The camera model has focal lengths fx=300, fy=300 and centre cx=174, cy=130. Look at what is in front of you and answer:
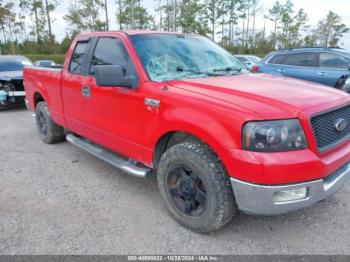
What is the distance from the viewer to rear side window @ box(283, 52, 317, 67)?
8123 millimetres

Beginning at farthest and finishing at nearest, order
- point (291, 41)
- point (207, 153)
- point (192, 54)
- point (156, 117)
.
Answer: point (291, 41) → point (192, 54) → point (156, 117) → point (207, 153)

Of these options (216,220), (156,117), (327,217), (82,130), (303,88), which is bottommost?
(327,217)

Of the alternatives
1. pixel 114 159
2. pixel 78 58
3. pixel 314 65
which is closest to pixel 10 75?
pixel 78 58

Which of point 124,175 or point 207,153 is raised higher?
point 207,153

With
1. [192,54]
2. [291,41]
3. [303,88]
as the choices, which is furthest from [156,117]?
[291,41]

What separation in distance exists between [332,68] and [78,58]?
21.4 ft

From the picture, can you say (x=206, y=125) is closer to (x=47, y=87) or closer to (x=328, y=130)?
(x=328, y=130)

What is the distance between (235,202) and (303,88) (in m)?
1.31

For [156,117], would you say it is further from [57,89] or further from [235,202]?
[57,89]

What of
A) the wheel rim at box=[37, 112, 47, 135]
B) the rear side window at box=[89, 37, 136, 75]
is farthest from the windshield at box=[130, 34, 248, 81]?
the wheel rim at box=[37, 112, 47, 135]

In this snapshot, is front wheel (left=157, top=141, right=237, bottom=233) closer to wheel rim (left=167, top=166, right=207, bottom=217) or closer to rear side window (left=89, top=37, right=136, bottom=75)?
wheel rim (left=167, top=166, right=207, bottom=217)

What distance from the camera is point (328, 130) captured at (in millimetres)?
2539

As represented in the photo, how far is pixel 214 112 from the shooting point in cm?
243

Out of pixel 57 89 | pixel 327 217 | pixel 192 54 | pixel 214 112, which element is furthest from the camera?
pixel 57 89
